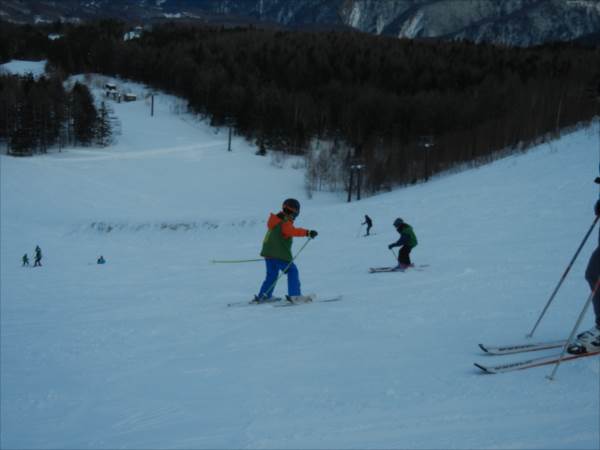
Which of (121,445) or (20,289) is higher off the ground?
(121,445)

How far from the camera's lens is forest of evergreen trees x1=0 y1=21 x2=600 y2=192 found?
49875 millimetres

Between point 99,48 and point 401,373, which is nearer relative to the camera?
point 401,373

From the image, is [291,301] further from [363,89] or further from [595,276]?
[363,89]

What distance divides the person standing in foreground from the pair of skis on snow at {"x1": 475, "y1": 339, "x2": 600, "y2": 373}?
3404 mm

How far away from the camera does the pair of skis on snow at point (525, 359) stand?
4441 millimetres

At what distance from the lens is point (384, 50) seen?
297ft

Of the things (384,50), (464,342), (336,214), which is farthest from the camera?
(384,50)

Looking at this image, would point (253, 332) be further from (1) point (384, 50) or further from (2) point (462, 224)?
(1) point (384, 50)

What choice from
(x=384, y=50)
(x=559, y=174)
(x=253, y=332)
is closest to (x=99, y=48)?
(x=384, y=50)

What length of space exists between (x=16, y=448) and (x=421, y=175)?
1834 inches

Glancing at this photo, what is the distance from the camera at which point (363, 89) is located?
72.4 m

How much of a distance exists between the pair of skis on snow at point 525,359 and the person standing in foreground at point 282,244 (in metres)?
3.40

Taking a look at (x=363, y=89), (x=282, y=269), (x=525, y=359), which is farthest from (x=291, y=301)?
(x=363, y=89)

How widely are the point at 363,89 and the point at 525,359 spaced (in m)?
70.8
